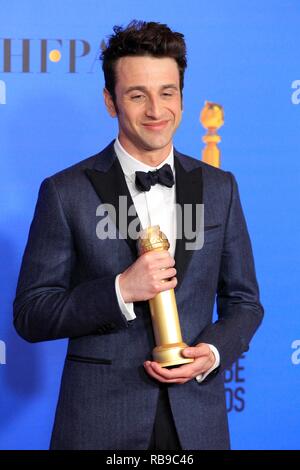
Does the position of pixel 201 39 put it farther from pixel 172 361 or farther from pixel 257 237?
pixel 172 361

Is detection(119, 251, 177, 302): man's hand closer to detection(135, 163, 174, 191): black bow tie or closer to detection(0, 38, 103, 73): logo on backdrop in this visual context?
detection(135, 163, 174, 191): black bow tie

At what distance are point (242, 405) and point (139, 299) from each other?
1.18 metres

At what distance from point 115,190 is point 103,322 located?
0.89 ft

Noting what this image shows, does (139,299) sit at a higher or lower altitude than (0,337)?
lower

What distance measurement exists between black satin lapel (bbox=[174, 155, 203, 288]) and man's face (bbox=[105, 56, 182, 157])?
0.26 ft

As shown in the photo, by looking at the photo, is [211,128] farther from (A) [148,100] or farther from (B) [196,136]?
(A) [148,100]

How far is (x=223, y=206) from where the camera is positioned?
5.32 ft

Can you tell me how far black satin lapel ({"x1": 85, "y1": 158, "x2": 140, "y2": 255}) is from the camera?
1504 mm

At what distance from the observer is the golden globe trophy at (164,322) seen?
53.9 inches

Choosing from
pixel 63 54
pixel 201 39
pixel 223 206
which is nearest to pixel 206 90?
pixel 201 39

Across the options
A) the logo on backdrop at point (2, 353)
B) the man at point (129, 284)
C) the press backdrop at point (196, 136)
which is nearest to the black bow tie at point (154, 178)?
the man at point (129, 284)

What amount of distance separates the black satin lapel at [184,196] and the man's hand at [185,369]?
15 cm

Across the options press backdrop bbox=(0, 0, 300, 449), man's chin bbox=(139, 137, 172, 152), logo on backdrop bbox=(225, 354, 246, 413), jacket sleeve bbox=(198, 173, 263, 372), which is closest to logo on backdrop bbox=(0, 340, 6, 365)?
press backdrop bbox=(0, 0, 300, 449)

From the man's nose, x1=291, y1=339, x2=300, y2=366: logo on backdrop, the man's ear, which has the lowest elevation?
x1=291, y1=339, x2=300, y2=366: logo on backdrop
